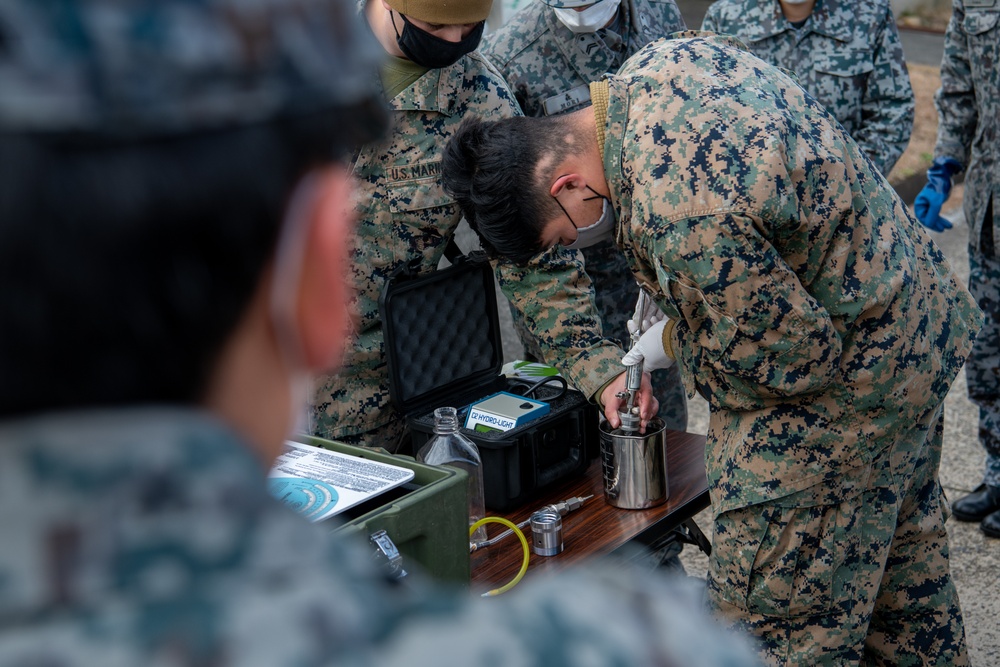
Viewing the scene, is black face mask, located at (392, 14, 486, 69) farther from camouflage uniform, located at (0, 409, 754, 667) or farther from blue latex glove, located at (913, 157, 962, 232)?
camouflage uniform, located at (0, 409, 754, 667)

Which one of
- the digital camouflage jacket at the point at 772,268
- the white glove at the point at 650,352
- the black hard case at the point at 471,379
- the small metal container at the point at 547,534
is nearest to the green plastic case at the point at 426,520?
the small metal container at the point at 547,534

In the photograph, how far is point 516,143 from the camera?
1997 millimetres

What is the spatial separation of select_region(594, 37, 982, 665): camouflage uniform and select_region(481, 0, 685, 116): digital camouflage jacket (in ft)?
3.95

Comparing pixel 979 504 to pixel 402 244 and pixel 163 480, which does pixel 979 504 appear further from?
pixel 163 480

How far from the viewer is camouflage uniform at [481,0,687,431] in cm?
316

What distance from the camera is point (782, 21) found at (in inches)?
142

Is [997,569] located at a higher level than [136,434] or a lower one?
lower

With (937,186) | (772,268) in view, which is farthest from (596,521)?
(937,186)

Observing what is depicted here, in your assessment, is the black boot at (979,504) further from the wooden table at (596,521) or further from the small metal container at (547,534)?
the small metal container at (547,534)

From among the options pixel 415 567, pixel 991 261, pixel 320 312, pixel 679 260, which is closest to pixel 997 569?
pixel 991 261

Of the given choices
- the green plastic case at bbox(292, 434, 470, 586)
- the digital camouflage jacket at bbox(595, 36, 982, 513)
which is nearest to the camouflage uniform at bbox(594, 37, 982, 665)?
the digital camouflage jacket at bbox(595, 36, 982, 513)

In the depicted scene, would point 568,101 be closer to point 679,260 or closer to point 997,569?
point 679,260

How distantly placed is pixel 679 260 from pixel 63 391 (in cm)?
150

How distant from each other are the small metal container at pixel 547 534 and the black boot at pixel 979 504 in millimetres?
2088
